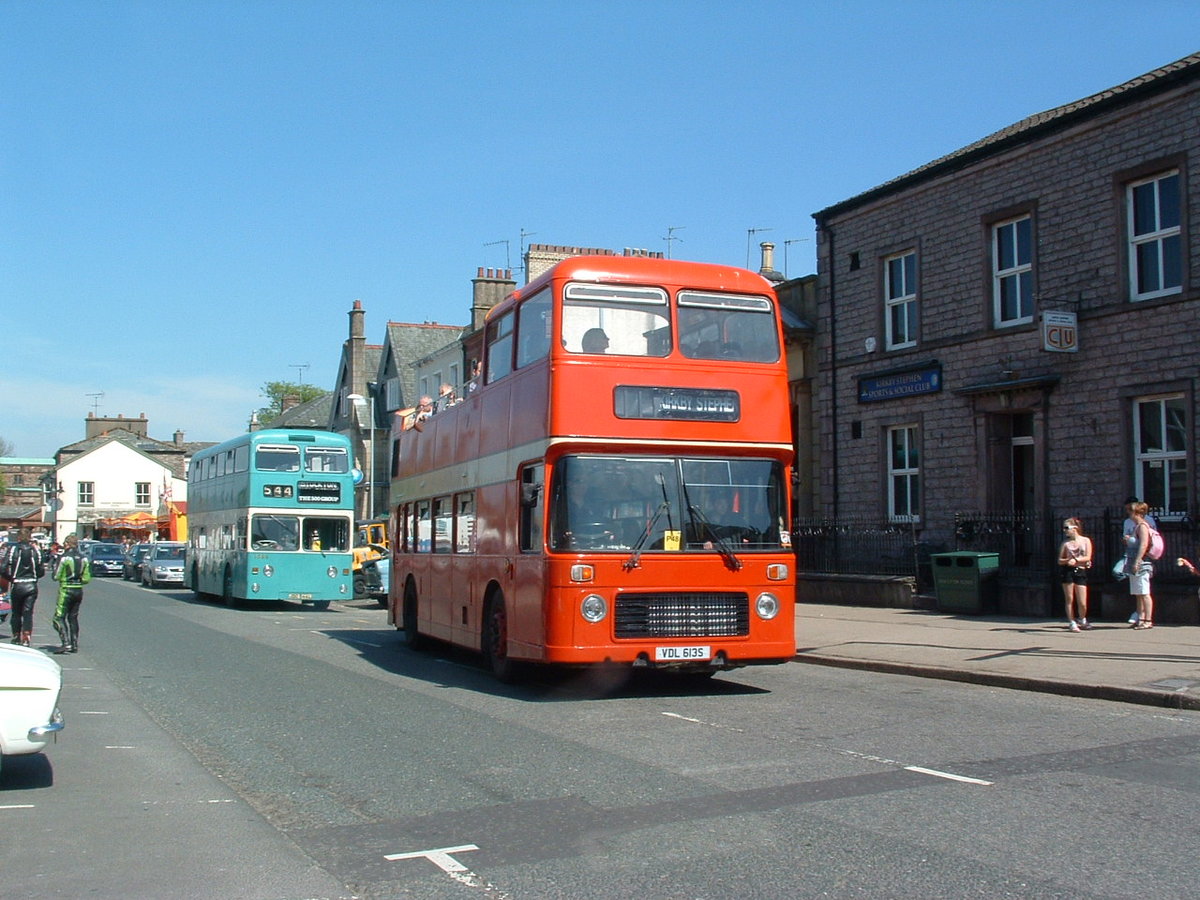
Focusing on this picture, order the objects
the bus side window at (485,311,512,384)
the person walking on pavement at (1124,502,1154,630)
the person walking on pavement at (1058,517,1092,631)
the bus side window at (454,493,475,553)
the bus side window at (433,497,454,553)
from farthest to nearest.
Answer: the person walking on pavement at (1058,517,1092,631)
the person walking on pavement at (1124,502,1154,630)
the bus side window at (433,497,454,553)
the bus side window at (454,493,475,553)
the bus side window at (485,311,512,384)

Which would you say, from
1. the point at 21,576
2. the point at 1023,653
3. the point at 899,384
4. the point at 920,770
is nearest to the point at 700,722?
the point at 920,770

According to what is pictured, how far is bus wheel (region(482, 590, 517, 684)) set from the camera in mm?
13359

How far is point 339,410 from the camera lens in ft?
225

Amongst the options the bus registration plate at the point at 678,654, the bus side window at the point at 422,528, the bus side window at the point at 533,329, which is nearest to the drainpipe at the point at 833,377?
the bus side window at the point at 422,528

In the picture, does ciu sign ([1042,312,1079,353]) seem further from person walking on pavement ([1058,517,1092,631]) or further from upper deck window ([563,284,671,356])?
upper deck window ([563,284,671,356])

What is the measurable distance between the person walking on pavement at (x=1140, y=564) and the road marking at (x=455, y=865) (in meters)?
12.9

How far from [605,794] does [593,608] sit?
4.08 meters

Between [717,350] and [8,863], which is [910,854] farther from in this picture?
[717,350]

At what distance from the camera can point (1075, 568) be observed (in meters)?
16.8

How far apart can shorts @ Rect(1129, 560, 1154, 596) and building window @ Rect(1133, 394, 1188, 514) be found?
9.34 ft

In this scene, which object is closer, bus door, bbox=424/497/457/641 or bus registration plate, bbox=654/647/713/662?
bus registration plate, bbox=654/647/713/662

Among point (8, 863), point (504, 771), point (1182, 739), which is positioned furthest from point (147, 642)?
point (1182, 739)

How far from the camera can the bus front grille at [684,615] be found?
11859mm

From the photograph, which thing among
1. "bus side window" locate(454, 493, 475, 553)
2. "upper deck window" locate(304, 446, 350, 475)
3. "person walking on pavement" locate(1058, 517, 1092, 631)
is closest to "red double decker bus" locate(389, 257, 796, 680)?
"bus side window" locate(454, 493, 475, 553)
